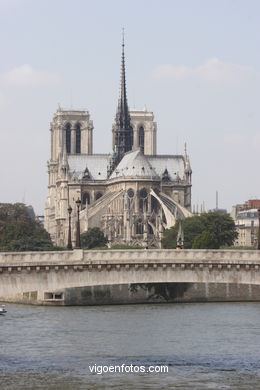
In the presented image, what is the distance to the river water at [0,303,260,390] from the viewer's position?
163 ft

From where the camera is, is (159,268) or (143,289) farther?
(143,289)

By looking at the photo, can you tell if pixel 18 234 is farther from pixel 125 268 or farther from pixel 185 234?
pixel 125 268

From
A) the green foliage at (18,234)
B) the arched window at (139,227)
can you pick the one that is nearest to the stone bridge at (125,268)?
the green foliage at (18,234)

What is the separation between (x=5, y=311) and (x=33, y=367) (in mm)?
27426

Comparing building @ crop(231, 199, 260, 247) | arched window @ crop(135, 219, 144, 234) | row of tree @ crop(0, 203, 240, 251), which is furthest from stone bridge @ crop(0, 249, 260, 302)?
arched window @ crop(135, 219, 144, 234)

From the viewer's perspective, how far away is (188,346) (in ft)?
198

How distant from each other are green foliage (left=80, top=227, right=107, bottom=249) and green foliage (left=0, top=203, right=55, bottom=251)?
7.23 metres

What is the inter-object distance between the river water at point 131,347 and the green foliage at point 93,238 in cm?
9188

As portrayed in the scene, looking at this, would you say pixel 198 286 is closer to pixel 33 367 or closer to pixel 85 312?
pixel 85 312

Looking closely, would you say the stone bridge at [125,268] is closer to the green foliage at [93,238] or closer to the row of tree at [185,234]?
the row of tree at [185,234]

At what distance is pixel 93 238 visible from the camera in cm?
17825

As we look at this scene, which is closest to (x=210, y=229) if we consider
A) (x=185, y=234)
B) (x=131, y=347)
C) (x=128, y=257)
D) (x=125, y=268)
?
(x=185, y=234)

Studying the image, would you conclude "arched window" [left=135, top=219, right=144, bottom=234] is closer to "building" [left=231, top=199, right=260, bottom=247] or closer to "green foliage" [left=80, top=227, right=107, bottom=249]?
"building" [left=231, top=199, right=260, bottom=247]

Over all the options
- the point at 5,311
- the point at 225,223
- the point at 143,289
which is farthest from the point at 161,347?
the point at 225,223
